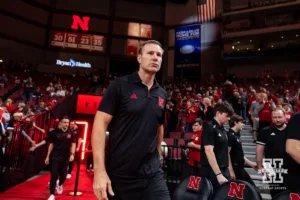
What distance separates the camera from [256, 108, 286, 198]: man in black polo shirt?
417 cm

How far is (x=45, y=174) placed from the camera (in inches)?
350

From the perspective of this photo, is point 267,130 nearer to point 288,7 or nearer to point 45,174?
point 45,174

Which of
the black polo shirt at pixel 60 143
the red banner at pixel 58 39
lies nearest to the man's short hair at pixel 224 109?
the black polo shirt at pixel 60 143

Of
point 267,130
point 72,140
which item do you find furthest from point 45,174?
point 267,130

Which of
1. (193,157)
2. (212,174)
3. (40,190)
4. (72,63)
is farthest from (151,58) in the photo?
(72,63)

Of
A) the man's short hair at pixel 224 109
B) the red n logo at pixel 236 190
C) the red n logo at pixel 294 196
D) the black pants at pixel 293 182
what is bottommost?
the red n logo at pixel 236 190

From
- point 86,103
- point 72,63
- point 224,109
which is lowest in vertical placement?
point 224,109

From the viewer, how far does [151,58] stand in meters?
2.25

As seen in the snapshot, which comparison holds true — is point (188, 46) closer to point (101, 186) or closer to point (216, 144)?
point (216, 144)

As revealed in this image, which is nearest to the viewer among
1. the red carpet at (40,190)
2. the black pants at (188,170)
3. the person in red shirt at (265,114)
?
the black pants at (188,170)

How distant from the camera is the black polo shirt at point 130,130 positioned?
2.05 meters

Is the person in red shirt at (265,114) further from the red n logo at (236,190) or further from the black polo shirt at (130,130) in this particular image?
the black polo shirt at (130,130)

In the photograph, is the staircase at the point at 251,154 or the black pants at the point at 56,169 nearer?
the black pants at the point at 56,169

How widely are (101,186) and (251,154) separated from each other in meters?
7.61
